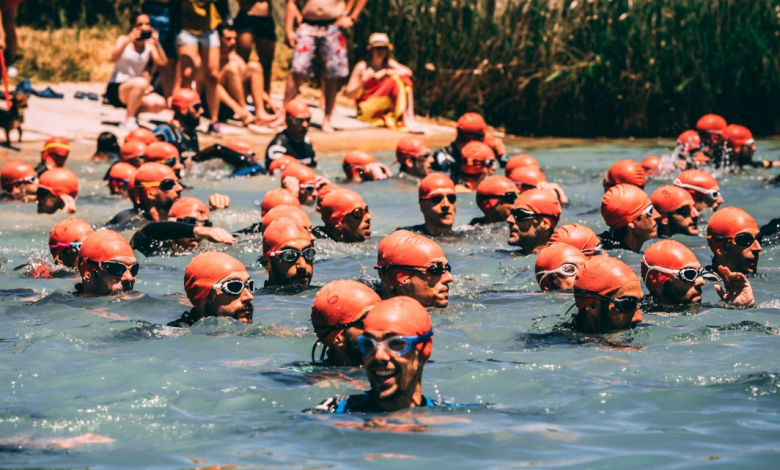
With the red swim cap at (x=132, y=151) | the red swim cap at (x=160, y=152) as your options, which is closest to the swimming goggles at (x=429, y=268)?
the red swim cap at (x=160, y=152)

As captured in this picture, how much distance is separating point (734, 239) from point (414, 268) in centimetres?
295

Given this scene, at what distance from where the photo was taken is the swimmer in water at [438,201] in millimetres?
11531

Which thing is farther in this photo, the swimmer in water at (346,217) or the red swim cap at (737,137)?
the red swim cap at (737,137)

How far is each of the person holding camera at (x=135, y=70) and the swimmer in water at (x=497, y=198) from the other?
7.30 metres

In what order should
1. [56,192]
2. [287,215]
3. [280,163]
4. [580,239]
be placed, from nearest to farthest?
[580,239], [287,215], [56,192], [280,163]

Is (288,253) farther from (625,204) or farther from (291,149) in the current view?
(291,149)

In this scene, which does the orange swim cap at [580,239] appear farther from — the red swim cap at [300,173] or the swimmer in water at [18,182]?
the swimmer in water at [18,182]

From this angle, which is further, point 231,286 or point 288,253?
point 288,253

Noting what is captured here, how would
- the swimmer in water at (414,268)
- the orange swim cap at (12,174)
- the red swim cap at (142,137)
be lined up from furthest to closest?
the red swim cap at (142,137)
the orange swim cap at (12,174)
the swimmer in water at (414,268)

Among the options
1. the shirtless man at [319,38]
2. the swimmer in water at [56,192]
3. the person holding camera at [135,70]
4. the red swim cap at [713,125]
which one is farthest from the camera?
the shirtless man at [319,38]

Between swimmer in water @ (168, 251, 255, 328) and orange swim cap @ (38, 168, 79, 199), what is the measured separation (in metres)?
5.63

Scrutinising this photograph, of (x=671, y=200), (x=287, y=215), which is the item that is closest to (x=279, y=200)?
(x=287, y=215)

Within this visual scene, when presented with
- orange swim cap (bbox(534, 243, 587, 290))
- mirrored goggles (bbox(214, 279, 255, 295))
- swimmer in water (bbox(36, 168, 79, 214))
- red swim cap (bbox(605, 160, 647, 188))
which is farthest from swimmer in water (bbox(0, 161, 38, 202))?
orange swim cap (bbox(534, 243, 587, 290))

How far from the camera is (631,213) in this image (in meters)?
10.6
